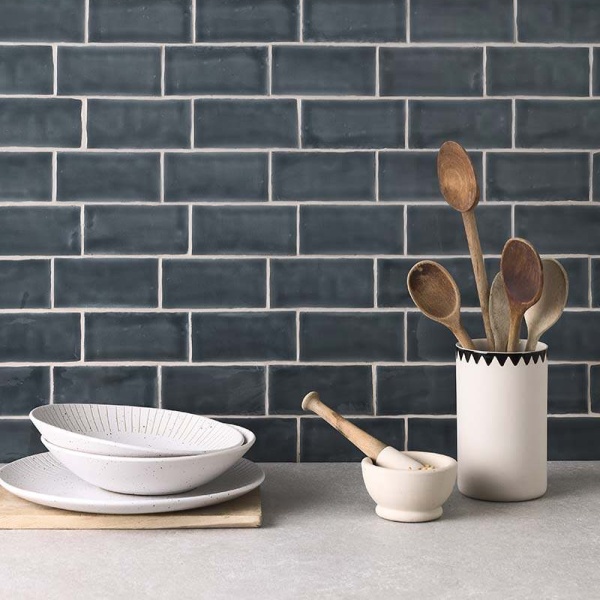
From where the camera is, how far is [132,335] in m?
1.51

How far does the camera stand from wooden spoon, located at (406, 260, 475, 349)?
1.31 m

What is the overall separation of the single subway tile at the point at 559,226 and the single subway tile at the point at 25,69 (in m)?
0.78

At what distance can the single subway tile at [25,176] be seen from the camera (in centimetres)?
149

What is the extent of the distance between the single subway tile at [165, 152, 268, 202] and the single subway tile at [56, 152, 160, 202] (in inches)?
1.1

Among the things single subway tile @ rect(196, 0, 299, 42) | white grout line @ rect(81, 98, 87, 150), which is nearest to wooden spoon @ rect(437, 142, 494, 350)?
single subway tile @ rect(196, 0, 299, 42)

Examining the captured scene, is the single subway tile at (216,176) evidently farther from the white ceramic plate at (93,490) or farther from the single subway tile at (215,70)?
the white ceramic plate at (93,490)

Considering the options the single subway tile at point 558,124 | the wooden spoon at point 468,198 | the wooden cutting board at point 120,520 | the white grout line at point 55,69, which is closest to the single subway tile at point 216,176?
the white grout line at point 55,69

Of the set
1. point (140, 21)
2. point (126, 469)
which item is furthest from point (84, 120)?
point (126, 469)

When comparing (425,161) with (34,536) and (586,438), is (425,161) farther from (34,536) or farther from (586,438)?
(34,536)

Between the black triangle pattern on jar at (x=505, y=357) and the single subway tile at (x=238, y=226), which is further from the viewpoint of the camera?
the single subway tile at (x=238, y=226)

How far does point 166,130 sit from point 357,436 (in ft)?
1.92

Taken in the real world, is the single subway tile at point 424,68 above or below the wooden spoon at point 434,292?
above

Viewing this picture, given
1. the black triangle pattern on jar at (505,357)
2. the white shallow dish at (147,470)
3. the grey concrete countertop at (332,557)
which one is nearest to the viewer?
the grey concrete countertop at (332,557)

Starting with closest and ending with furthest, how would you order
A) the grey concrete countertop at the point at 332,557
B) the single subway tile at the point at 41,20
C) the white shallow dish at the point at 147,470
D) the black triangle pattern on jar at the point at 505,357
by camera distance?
the grey concrete countertop at the point at 332,557 < the white shallow dish at the point at 147,470 < the black triangle pattern on jar at the point at 505,357 < the single subway tile at the point at 41,20
